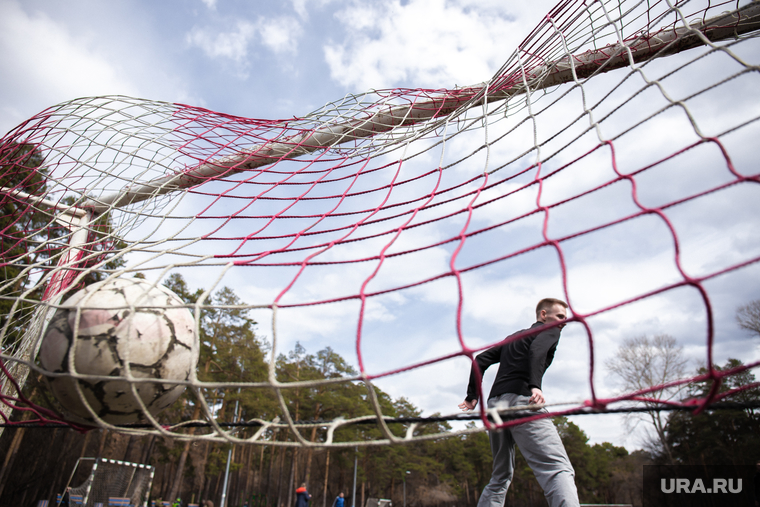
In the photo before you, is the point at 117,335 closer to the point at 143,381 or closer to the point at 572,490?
the point at 143,381

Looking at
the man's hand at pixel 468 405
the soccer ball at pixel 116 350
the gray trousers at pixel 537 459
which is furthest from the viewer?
the man's hand at pixel 468 405

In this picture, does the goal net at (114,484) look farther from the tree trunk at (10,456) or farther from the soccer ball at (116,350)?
the soccer ball at (116,350)

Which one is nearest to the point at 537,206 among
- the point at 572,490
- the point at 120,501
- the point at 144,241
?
the point at 572,490

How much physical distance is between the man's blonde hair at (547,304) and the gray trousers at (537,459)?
23.4 inches

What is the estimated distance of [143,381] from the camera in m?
1.94

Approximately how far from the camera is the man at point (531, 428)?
7.13 feet

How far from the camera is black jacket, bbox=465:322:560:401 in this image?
7.84 ft

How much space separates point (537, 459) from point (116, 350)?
6.82 ft

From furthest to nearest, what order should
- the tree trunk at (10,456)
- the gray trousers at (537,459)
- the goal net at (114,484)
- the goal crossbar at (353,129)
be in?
the tree trunk at (10,456) → the goal net at (114,484) → the goal crossbar at (353,129) → the gray trousers at (537,459)

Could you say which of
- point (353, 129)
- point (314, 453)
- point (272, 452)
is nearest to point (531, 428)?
point (353, 129)

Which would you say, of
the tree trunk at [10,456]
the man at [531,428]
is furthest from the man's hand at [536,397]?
the tree trunk at [10,456]

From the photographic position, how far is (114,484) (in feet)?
39.5

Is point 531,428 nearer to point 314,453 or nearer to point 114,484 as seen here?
point 114,484

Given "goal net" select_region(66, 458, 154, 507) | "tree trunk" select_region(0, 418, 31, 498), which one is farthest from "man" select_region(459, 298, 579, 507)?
"tree trunk" select_region(0, 418, 31, 498)
